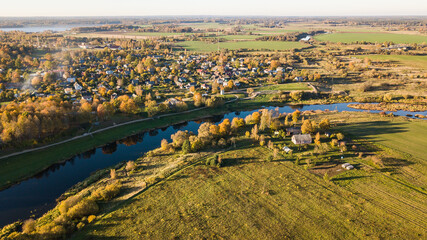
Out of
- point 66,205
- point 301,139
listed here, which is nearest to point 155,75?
point 301,139

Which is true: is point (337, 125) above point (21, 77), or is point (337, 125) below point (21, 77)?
below

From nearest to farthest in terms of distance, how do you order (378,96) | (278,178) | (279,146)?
(278,178) < (279,146) < (378,96)

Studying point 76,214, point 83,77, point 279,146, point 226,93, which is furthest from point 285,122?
point 83,77

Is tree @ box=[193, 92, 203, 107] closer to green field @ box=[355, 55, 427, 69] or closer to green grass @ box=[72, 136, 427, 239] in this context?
green grass @ box=[72, 136, 427, 239]

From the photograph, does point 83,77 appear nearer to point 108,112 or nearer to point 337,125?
point 108,112

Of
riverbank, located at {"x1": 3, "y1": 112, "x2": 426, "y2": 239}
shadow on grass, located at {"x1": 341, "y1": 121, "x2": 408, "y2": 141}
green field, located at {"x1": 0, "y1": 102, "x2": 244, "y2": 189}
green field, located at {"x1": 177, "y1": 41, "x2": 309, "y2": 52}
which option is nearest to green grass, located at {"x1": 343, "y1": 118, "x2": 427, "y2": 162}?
shadow on grass, located at {"x1": 341, "y1": 121, "x2": 408, "y2": 141}

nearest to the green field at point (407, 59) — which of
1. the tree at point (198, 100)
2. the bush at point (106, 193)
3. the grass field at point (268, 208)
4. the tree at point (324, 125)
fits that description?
the tree at point (324, 125)
